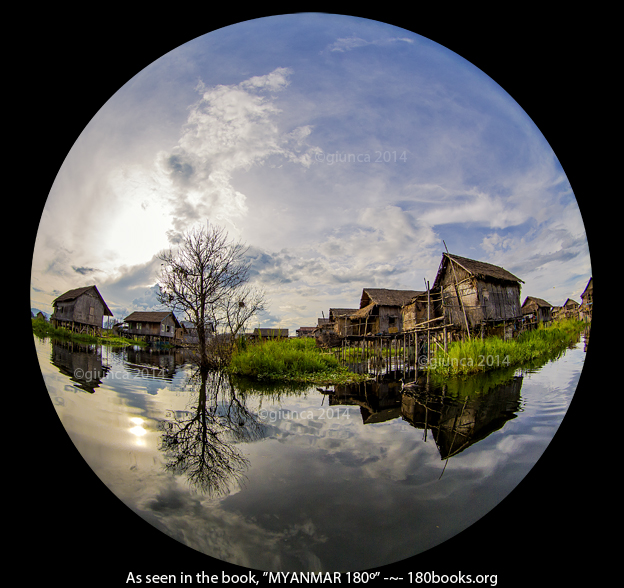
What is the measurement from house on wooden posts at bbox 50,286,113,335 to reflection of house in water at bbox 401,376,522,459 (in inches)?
128

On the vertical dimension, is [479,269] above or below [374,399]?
above

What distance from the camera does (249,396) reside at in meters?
3.06

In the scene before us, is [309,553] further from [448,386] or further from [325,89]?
[325,89]

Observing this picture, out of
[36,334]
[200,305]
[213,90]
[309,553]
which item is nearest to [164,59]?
[213,90]

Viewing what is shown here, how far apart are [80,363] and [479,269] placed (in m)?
4.23

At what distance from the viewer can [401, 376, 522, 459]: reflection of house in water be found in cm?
275

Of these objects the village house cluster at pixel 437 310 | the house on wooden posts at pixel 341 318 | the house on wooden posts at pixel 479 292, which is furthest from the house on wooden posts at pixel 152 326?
the house on wooden posts at pixel 479 292

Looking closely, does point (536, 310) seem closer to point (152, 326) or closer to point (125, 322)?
point (152, 326)

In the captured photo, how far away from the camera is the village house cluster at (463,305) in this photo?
298 cm

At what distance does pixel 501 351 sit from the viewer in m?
3.11

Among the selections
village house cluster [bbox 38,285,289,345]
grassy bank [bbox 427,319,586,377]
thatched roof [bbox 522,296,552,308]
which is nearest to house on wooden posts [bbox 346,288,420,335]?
grassy bank [bbox 427,319,586,377]

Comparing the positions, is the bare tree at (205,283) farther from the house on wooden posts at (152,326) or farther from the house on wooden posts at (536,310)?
the house on wooden posts at (536,310)

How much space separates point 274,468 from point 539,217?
Result: 11.6 feet

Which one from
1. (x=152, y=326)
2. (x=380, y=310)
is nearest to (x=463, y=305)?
(x=380, y=310)
